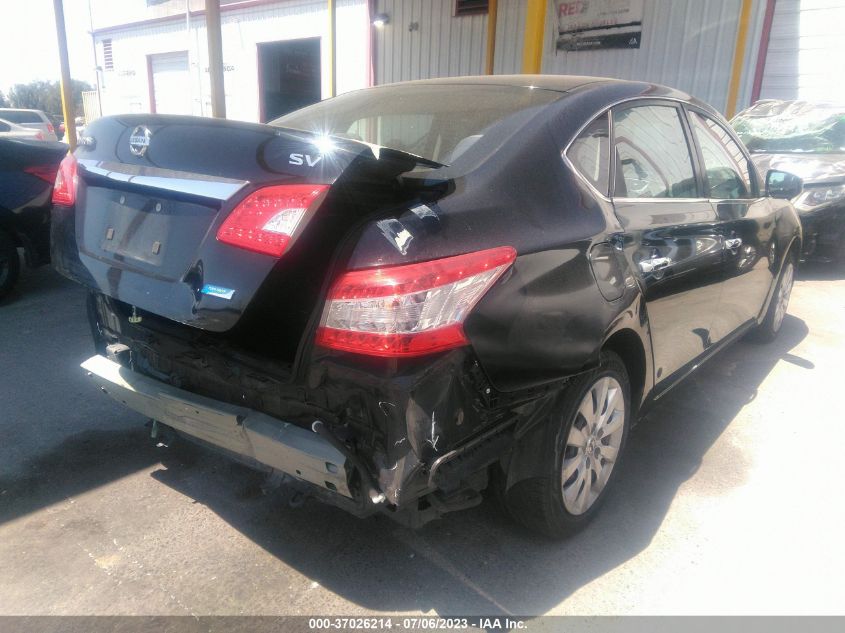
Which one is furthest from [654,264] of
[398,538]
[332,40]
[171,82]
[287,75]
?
[171,82]

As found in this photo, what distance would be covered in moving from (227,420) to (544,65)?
11433 mm

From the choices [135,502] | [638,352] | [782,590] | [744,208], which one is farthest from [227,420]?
[744,208]

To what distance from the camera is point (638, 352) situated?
2.59 meters

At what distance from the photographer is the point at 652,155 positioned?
111 inches

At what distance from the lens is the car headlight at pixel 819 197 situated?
6660 mm

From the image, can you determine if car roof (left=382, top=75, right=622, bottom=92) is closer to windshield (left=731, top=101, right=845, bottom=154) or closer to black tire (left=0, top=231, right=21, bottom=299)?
black tire (left=0, top=231, right=21, bottom=299)

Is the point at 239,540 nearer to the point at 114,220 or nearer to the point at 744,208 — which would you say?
the point at 114,220

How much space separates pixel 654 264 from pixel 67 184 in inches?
88.5

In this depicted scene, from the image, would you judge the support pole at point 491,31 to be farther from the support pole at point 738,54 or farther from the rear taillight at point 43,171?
the rear taillight at point 43,171

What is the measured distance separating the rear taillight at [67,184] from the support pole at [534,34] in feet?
20.8

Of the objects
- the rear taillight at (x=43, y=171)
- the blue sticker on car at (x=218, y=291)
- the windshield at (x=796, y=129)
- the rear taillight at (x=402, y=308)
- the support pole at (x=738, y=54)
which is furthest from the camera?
the support pole at (x=738, y=54)

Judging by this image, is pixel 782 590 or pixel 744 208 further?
pixel 744 208

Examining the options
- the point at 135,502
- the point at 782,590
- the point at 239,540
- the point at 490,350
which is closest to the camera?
the point at 490,350

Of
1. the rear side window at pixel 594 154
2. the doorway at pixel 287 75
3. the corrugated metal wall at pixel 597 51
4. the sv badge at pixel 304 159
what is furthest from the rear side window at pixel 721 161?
the doorway at pixel 287 75
